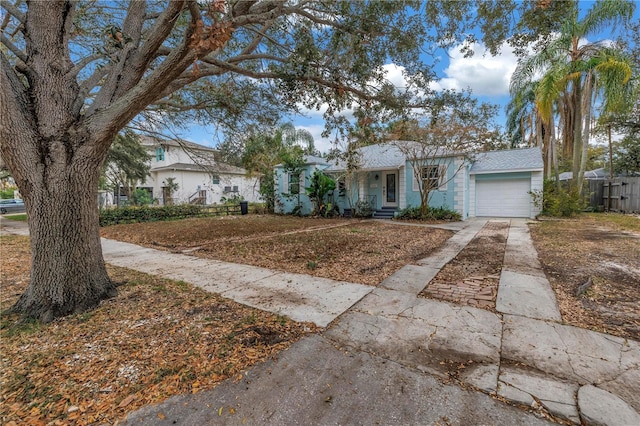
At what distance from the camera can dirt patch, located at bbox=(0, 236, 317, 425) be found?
200 cm

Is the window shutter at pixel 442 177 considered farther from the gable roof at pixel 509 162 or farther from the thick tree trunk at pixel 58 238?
the thick tree trunk at pixel 58 238

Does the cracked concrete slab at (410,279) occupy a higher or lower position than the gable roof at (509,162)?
lower

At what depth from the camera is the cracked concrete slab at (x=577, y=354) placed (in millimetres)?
2201

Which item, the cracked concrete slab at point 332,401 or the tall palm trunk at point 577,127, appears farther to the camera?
the tall palm trunk at point 577,127

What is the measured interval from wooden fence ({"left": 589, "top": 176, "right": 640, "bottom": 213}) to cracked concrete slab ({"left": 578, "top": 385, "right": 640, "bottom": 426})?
17.9m

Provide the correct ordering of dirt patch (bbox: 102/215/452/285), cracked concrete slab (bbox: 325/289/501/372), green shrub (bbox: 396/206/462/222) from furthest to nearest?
1. green shrub (bbox: 396/206/462/222)
2. dirt patch (bbox: 102/215/452/285)
3. cracked concrete slab (bbox: 325/289/501/372)

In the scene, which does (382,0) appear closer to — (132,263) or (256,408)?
(256,408)

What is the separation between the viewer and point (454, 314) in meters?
3.39

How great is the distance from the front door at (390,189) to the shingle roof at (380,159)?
2.37 ft

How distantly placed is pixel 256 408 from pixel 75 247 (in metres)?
3.14

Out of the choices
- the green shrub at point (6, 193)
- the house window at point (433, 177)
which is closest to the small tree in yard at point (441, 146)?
the house window at point (433, 177)

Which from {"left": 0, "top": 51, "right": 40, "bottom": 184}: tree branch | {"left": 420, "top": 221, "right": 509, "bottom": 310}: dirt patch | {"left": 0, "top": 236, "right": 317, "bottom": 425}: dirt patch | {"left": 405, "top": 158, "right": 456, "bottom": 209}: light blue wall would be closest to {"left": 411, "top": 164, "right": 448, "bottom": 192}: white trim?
{"left": 405, "top": 158, "right": 456, "bottom": 209}: light blue wall

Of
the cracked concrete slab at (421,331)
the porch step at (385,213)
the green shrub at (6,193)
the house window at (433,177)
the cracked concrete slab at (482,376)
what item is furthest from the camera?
the green shrub at (6,193)

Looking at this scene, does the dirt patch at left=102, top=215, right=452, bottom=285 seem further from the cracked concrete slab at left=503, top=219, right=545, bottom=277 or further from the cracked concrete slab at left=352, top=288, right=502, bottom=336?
the cracked concrete slab at left=503, top=219, right=545, bottom=277
